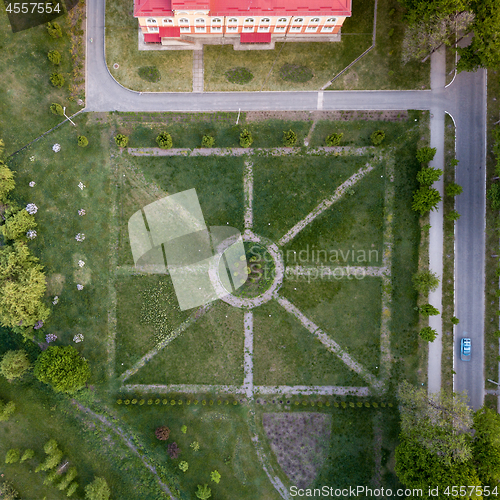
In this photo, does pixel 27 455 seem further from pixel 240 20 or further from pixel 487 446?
pixel 240 20

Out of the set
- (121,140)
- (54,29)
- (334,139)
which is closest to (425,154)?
(334,139)

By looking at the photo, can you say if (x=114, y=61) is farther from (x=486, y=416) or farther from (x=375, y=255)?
(x=486, y=416)

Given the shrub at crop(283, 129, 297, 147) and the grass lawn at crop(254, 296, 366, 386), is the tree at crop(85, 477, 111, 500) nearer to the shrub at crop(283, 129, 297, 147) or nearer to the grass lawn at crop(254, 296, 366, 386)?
the grass lawn at crop(254, 296, 366, 386)

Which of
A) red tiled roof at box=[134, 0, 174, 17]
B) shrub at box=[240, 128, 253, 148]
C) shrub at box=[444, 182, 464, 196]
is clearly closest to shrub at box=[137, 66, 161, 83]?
red tiled roof at box=[134, 0, 174, 17]

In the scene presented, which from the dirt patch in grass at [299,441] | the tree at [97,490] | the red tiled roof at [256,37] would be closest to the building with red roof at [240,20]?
the red tiled roof at [256,37]

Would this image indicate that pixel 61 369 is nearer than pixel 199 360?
Yes

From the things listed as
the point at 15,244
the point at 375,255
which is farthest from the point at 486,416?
the point at 15,244
